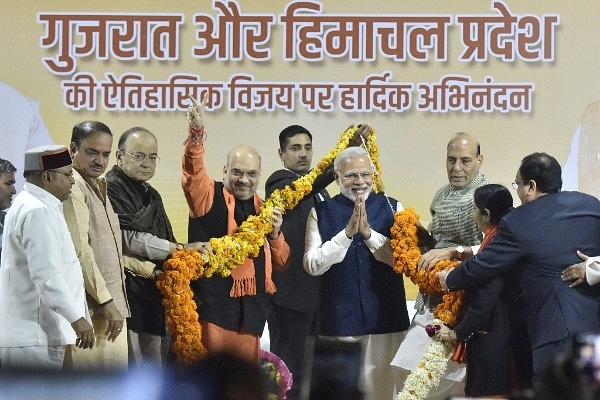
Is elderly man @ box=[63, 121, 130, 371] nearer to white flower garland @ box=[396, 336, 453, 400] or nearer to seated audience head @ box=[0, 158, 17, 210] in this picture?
seated audience head @ box=[0, 158, 17, 210]

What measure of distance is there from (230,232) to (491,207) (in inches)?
58.2

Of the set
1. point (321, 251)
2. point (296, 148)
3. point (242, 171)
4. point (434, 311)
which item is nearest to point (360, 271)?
point (321, 251)

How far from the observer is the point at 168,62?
7.12 m

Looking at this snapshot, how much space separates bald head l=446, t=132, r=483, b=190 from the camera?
5.77 meters

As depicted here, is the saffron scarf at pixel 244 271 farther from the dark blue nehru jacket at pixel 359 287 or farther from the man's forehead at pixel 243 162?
the dark blue nehru jacket at pixel 359 287

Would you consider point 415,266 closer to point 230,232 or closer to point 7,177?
point 230,232

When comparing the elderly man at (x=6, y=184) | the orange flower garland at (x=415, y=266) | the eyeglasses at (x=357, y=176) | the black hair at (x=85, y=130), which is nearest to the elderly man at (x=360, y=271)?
the eyeglasses at (x=357, y=176)

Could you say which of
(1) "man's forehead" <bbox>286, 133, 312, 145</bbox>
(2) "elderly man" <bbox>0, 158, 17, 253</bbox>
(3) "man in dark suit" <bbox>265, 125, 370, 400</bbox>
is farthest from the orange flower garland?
(2) "elderly man" <bbox>0, 158, 17, 253</bbox>

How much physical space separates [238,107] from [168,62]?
570 millimetres

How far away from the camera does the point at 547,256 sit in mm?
4867

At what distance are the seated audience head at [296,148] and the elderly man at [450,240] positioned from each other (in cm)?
111

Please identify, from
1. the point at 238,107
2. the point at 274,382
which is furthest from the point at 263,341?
the point at 238,107

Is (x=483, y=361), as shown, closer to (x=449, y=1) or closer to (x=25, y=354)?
(x=25, y=354)

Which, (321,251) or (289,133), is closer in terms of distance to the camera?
(321,251)
